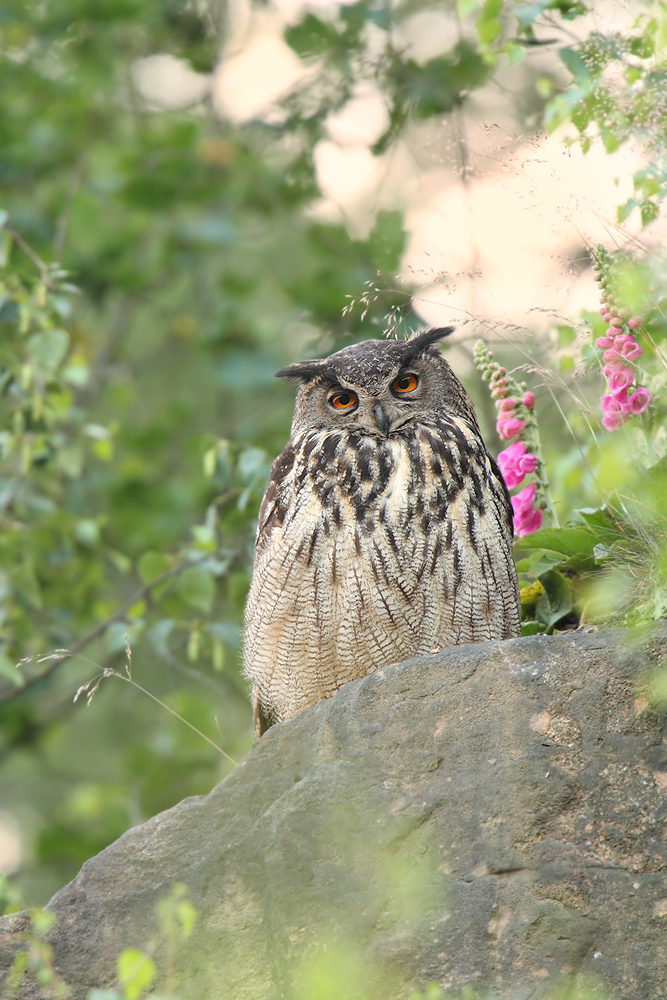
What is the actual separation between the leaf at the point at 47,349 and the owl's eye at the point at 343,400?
4.06 ft

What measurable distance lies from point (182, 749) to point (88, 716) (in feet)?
11.5

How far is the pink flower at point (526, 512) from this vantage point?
2990 mm

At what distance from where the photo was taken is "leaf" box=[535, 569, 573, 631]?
111 inches

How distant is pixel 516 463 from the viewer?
2.89 meters

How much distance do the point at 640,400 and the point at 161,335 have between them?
6106mm

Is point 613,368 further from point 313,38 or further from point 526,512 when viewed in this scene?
point 313,38

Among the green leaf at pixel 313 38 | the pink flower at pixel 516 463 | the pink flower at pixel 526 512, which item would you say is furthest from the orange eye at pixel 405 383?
the green leaf at pixel 313 38

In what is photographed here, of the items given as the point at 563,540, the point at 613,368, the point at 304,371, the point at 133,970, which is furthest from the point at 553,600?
the point at 133,970

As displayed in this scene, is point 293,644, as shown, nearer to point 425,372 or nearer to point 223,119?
point 425,372

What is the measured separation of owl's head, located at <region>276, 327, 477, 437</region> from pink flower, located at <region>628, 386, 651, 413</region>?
0.57 metres

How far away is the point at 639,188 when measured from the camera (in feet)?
8.67

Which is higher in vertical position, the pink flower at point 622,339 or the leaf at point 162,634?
the pink flower at point 622,339

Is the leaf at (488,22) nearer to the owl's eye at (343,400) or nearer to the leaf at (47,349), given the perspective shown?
the owl's eye at (343,400)

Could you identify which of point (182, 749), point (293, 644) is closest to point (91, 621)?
point (182, 749)
